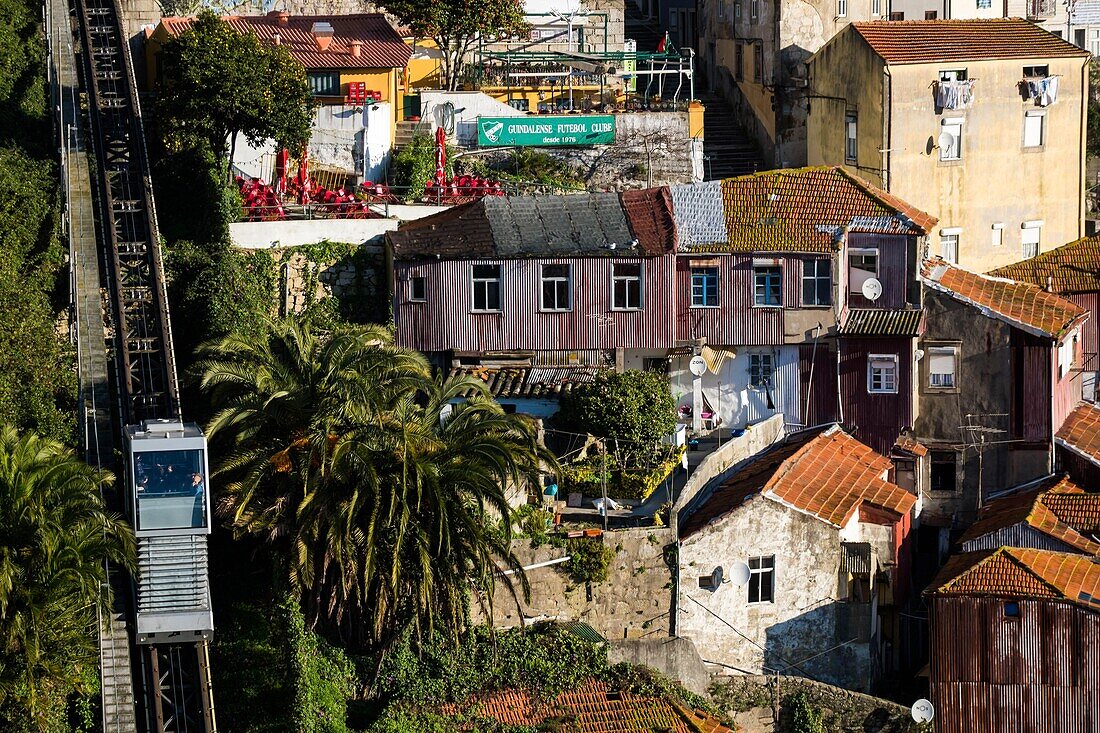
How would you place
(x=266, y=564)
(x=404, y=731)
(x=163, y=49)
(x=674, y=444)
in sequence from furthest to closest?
(x=163, y=49) → (x=674, y=444) → (x=266, y=564) → (x=404, y=731)

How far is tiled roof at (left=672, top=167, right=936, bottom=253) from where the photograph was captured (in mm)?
61125

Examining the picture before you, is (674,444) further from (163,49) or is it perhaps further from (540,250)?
(163,49)

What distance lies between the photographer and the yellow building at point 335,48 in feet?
223

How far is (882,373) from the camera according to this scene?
61969 mm

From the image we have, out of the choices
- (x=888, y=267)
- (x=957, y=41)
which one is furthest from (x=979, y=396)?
(x=957, y=41)

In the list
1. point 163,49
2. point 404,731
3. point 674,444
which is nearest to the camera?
point 404,731

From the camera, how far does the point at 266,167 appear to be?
66.6 m

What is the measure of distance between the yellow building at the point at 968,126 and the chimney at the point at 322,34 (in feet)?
47.7

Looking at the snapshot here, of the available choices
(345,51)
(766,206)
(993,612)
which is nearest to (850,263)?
(766,206)

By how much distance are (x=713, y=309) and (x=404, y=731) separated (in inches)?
621

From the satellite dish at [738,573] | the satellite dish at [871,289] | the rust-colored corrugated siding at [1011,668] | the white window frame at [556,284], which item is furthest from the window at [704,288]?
the rust-colored corrugated siding at [1011,668]

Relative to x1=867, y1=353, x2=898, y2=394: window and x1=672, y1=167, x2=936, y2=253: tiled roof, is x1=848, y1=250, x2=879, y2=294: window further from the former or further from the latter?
x1=867, y1=353, x2=898, y2=394: window

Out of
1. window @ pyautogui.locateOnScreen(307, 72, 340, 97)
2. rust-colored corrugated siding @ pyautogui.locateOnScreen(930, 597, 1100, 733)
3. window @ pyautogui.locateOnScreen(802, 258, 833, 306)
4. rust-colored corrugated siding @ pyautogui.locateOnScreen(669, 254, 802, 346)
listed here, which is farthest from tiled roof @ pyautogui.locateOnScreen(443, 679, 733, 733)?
window @ pyautogui.locateOnScreen(307, 72, 340, 97)

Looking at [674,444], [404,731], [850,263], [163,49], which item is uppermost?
[163,49]
